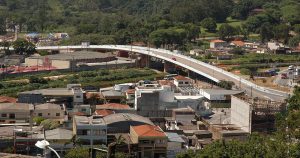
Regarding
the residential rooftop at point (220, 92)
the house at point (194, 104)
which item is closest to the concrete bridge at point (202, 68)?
the residential rooftop at point (220, 92)

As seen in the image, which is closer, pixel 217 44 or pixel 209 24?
pixel 217 44

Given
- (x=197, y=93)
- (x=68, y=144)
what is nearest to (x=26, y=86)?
(x=197, y=93)

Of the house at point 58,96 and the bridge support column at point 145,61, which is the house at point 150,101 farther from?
the bridge support column at point 145,61

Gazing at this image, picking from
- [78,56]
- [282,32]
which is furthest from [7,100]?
[282,32]

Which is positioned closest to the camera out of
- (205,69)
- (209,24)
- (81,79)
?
(81,79)

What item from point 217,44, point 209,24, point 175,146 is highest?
point 209,24

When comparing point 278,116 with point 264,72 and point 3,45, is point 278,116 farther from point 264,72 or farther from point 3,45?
point 3,45

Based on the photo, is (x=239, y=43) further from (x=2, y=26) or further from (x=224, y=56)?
(x=2, y=26)
